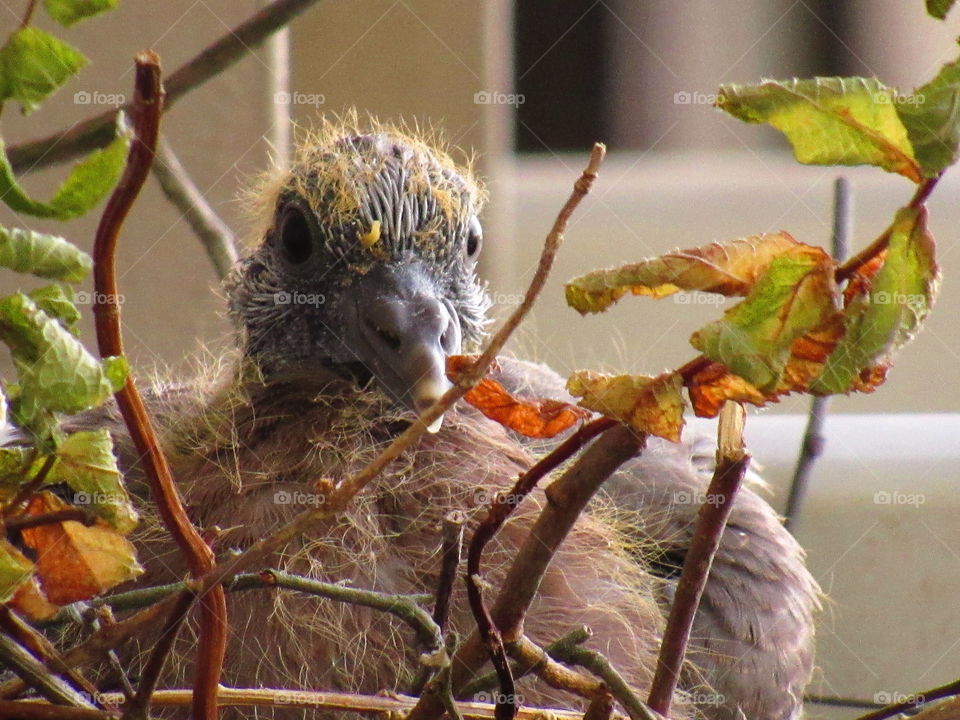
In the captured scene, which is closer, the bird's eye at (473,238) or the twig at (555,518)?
the twig at (555,518)

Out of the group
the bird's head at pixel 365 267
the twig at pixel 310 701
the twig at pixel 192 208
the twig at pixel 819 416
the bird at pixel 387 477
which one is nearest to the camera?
the twig at pixel 310 701

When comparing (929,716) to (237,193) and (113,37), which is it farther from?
(113,37)

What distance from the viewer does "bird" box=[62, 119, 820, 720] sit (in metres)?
0.89

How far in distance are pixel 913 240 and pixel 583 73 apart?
3715 millimetres

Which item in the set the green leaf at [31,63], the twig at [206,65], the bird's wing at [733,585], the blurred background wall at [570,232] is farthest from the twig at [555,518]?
the twig at [206,65]

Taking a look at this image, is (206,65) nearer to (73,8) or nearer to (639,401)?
(73,8)

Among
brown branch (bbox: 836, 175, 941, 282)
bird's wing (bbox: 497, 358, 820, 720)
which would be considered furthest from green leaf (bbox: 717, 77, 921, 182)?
bird's wing (bbox: 497, 358, 820, 720)

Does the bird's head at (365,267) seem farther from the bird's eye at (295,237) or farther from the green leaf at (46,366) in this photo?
the green leaf at (46,366)

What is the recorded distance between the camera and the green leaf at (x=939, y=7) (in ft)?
1.30

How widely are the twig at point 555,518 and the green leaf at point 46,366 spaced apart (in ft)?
0.49

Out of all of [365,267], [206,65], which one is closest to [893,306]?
[365,267]

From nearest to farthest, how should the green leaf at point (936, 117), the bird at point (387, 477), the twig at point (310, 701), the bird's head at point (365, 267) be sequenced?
the green leaf at point (936, 117) < the twig at point (310, 701) < the bird at point (387, 477) < the bird's head at point (365, 267)

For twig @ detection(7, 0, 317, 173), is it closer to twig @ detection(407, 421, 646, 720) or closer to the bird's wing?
the bird's wing

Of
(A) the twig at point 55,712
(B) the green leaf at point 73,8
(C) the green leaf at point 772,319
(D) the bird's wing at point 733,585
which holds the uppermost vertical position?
(B) the green leaf at point 73,8
